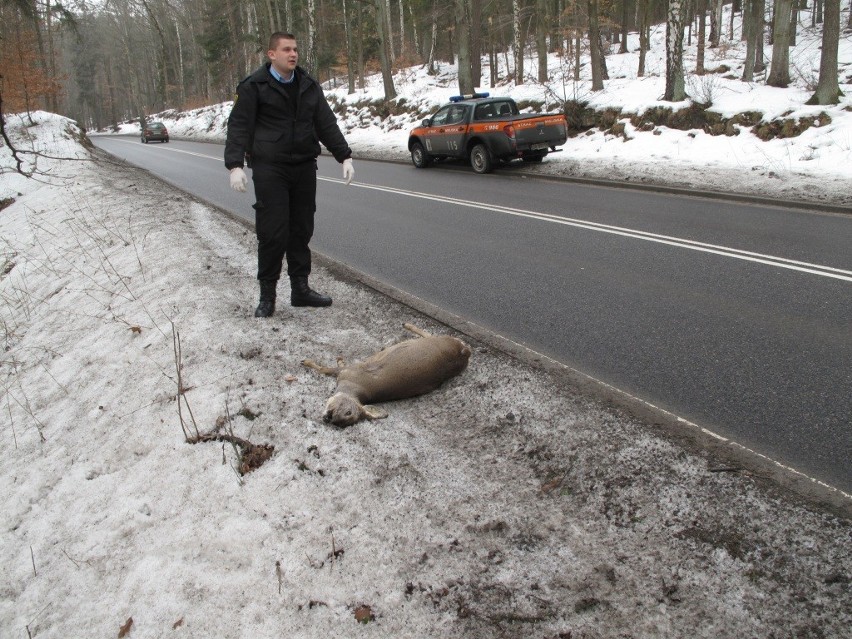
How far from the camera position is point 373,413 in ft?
12.0

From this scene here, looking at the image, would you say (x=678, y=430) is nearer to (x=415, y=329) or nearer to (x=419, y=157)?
(x=415, y=329)

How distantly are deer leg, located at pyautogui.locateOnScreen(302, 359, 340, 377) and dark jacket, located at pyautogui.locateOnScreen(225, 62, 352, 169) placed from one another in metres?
1.77

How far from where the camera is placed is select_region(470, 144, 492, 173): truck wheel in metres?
15.1

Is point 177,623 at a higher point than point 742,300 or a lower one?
lower

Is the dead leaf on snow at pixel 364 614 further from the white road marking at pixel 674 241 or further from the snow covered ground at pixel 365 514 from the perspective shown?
the white road marking at pixel 674 241

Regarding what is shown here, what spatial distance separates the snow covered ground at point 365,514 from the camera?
2.34m

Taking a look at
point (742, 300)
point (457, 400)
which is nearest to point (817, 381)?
point (742, 300)

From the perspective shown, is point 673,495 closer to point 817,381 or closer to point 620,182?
point 817,381

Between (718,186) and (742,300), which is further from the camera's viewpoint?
(718,186)

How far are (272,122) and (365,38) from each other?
4240 centimetres

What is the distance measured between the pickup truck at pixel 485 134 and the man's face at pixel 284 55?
1008cm

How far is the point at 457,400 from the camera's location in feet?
12.9

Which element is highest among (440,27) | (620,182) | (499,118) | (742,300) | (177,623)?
(440,27)

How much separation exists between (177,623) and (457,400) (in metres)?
2.06
